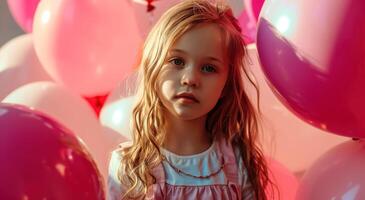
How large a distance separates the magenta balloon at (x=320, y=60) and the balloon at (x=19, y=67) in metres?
0.80

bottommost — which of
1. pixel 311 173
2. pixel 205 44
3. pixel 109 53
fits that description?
pixel 311 173

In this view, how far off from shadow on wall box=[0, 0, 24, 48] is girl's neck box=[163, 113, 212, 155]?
4.94 ft

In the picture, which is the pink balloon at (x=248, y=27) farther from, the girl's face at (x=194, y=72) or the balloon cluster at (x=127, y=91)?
the girl's face at (x=194, y=72)

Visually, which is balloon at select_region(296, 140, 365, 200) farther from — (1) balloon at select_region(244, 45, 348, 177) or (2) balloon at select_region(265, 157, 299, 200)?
(1) balloon at select_region(244, 45, 348, 177)

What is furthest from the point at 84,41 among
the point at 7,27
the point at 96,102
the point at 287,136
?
the point at 7,27

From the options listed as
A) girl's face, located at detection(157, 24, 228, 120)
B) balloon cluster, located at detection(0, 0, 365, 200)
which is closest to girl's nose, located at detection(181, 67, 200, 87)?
girl's face, located at detection(157, 24, 228, 120)

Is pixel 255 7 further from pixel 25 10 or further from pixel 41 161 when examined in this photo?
pixel 41 161

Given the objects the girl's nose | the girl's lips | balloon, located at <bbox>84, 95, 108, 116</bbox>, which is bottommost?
balloon, located at <bbox>84, 95, 108, 116</bbox>

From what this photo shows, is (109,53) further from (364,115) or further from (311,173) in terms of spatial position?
(364,115)

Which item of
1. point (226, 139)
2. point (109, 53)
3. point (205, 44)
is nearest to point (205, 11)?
point (205, 44)

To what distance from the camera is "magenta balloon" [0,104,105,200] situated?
934 millimetres

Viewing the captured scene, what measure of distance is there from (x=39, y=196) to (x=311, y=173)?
0.49 metres

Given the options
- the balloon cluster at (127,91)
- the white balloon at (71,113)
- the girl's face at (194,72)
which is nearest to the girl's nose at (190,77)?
the girl's face at (194,72)

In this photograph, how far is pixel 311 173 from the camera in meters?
1.19
